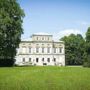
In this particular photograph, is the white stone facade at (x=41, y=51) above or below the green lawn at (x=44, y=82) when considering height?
above

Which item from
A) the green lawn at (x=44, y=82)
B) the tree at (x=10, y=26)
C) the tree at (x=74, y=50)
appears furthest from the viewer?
the tree at (x=74, y=50)

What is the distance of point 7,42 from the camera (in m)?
45.9

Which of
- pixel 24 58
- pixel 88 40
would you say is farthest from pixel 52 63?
pixel 88 40

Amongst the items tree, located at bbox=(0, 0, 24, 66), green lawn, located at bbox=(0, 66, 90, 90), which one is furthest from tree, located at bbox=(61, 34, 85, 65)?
green lawn, located at bbox=(0, 66, 90, 90)

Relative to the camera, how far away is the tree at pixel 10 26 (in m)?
44.1

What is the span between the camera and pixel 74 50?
83.8 metres

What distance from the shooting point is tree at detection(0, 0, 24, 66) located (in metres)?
44.1

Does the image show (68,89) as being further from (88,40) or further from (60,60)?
(60,60)

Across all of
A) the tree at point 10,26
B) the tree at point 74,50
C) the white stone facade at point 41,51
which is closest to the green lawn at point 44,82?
the tree at point 10,26

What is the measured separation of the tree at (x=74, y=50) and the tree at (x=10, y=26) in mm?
37682

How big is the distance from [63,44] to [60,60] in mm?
4658

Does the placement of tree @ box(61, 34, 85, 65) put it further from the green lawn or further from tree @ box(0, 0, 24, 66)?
the green lawn

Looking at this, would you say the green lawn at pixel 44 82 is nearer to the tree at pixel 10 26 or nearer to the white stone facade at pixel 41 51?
the tree at pixel 10 26

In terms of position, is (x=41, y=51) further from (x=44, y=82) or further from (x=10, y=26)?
(x=44, y=82)
